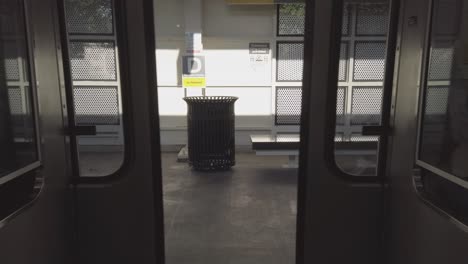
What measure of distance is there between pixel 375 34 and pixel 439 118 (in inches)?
27.0

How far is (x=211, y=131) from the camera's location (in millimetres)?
6070

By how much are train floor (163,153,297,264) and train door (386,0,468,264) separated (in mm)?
1582

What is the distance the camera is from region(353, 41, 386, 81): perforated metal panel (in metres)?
2.24

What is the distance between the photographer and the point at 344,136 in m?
2.33

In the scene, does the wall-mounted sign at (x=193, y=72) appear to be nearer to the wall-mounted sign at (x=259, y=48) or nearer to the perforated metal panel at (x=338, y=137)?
the wall-mounted sign at (x=259, y=48)

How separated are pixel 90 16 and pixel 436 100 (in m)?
1.97

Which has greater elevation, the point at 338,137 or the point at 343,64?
the point at 343,64

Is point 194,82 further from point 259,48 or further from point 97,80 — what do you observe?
point 97,80

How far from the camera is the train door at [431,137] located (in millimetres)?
1651

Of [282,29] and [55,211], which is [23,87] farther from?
[282,29]

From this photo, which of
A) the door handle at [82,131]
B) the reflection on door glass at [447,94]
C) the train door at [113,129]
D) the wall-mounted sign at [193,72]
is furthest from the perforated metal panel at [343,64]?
the wall-mounted sign at [193,72]

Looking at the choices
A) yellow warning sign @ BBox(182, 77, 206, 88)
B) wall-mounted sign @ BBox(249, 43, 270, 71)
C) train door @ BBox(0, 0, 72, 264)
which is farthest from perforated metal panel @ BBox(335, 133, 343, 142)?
wall-mounted sign @ BBox(249, 43, 270, 71)

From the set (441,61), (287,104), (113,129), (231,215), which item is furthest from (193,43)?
(441,61)

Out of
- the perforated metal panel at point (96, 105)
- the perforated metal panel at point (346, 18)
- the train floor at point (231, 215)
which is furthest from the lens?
the train floor at point (231, 215)
